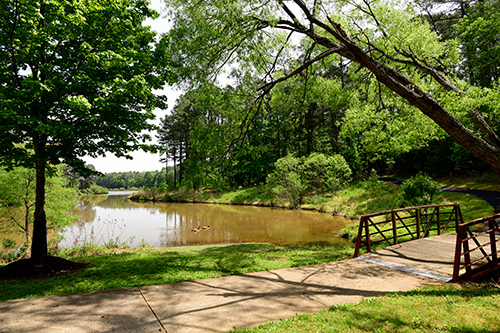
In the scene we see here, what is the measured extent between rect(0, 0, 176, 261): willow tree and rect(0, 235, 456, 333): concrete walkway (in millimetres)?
3654

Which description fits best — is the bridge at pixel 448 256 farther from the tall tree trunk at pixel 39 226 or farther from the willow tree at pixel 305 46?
the tall tree trunk at pixel 39 226

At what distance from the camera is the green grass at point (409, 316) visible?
3691 mm

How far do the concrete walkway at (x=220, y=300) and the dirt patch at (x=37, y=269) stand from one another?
214 centimetres

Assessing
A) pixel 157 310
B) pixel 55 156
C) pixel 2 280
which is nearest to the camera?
pixel 157 310

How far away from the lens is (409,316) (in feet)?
13.2

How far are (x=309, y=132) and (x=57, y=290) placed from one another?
40.8 meters

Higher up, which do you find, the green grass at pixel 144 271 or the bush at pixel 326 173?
the bush at pixel 326 173

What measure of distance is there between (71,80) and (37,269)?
16.4 feet

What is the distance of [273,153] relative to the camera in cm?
4775

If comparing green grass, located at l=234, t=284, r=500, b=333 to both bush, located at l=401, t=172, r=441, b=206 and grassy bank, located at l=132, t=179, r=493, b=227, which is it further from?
grassy bank, located at l=132, t=179, r=493, b=227

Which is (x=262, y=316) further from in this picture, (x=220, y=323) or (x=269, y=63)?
(x=269, y=63)

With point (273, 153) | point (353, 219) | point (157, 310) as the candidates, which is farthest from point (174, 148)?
point (157, 310)

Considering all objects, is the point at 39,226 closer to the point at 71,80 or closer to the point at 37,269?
the point at 37,269

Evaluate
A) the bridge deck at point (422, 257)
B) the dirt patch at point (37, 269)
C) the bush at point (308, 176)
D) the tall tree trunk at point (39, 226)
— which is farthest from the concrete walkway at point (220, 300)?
the bush at point (308, 176)
